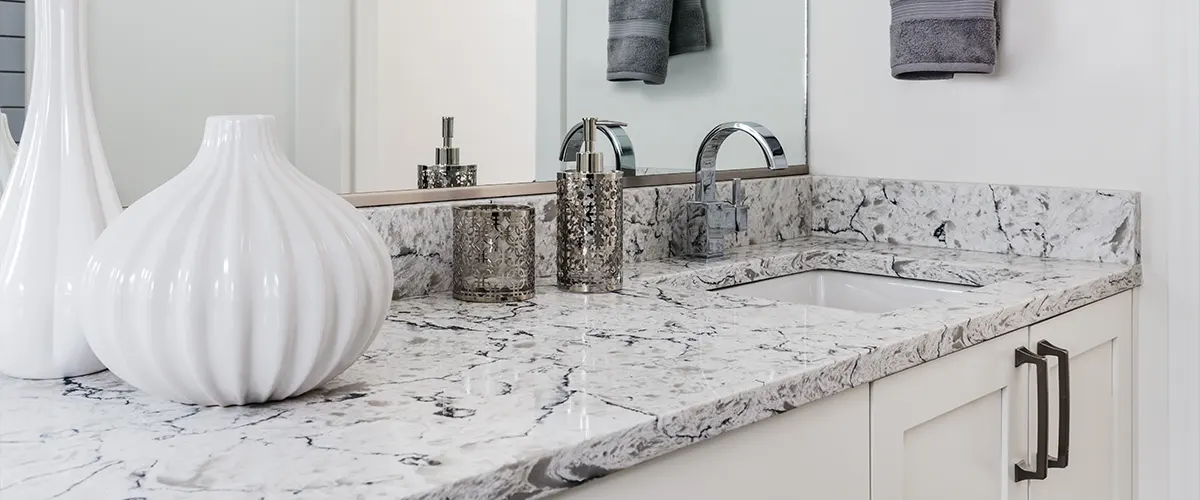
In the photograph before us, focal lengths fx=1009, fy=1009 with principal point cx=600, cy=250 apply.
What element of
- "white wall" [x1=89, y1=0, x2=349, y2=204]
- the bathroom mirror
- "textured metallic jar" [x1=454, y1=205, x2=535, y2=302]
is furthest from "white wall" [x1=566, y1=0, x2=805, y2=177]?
"white wall" [x1=89, y1=0, x2=349, y2=204]

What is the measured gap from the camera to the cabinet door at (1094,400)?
1.33m

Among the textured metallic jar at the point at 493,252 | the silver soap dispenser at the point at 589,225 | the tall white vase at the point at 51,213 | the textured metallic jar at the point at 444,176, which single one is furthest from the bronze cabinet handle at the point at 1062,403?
the tall white vase at the point at 51,213

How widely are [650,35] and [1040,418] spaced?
2.75ft

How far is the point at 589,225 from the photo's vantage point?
128 cm

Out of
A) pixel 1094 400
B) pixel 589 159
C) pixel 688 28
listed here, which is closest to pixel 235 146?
pixel 589 159

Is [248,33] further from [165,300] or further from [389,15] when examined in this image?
[165,300]

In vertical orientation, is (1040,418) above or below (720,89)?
below

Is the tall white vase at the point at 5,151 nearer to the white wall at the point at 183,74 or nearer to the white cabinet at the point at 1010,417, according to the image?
the white wall at the point at 183,74

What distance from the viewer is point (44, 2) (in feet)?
2.56

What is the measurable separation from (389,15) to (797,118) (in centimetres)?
95

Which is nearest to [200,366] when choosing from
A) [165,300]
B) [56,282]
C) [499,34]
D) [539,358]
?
[165,300]

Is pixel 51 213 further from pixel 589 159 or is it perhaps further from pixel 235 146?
pixel 589 159

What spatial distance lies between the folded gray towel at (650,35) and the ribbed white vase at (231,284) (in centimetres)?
89

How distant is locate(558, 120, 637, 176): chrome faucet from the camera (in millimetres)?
1459
